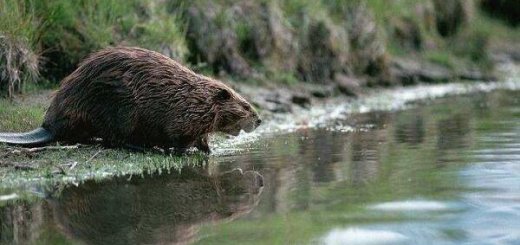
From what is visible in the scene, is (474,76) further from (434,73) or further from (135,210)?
(135,210)

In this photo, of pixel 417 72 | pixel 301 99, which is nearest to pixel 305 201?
pixel 301 99

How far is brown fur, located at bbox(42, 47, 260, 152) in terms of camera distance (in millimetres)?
5793

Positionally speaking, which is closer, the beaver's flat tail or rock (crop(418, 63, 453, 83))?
A: the beaver's flat tail

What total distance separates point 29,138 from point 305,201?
2.12 meters

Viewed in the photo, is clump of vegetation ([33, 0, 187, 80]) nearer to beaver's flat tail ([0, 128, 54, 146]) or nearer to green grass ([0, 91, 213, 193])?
green grass ([0, 91, 213, 193])

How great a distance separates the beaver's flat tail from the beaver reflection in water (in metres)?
0.95

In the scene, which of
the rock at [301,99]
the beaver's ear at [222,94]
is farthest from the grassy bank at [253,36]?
the beaver's ear at [222,94]

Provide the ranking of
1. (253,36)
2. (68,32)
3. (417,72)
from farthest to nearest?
(417,72)
(253,36)
(68,32)

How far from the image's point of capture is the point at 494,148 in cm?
593

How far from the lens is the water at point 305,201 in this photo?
3562mm

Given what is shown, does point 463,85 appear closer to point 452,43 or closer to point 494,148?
point 452,43

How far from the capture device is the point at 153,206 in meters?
4.20

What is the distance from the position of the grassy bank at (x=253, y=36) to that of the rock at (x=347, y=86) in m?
0.08

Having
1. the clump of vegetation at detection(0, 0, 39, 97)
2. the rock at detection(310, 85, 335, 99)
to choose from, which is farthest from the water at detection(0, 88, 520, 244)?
the rock at detection(310, 85, 335, 99)
